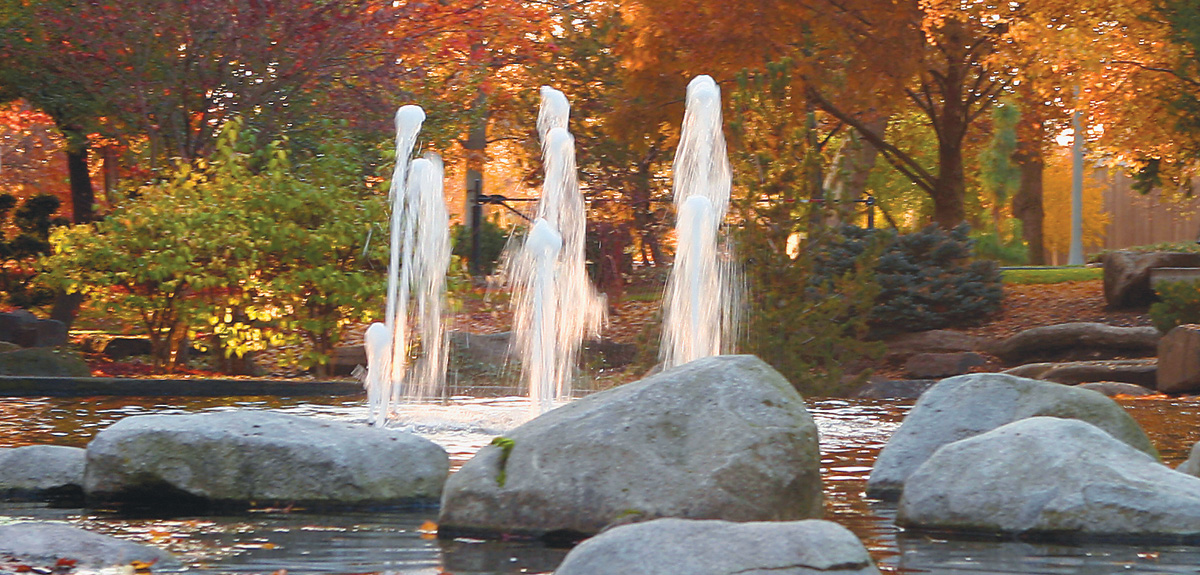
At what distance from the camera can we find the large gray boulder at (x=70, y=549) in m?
5.29

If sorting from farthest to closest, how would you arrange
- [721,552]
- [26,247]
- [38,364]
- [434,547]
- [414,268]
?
[26,247]
[414,268]
[38,364]
[434,547]
[721,552]

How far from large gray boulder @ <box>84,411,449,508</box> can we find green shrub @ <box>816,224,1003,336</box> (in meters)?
13.8

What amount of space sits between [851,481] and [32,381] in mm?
8990

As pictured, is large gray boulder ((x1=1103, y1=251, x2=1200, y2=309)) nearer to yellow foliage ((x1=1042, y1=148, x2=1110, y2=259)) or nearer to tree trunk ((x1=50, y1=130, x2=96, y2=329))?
tree trunk ((x1=50, y1=130, x2=96, y2=329))

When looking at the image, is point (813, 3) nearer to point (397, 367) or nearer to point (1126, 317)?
point (1126, 317)

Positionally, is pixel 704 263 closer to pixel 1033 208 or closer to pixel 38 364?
pixel 38 364

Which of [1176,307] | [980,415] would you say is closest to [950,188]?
[1176,307]

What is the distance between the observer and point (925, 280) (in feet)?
69.3

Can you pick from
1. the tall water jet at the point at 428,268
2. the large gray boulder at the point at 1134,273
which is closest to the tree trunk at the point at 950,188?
the large gray boulder at the point at 1134,273

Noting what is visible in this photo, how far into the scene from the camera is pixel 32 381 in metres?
14.0

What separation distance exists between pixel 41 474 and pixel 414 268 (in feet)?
29.1

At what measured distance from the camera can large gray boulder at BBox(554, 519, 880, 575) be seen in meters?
4.60

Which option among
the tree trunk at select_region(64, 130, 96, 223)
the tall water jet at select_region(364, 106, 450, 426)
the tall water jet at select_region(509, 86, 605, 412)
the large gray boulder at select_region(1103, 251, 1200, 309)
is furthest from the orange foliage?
the large gray boulder at select_region(1103, 251, 1200, 309)

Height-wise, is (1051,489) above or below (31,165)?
below
